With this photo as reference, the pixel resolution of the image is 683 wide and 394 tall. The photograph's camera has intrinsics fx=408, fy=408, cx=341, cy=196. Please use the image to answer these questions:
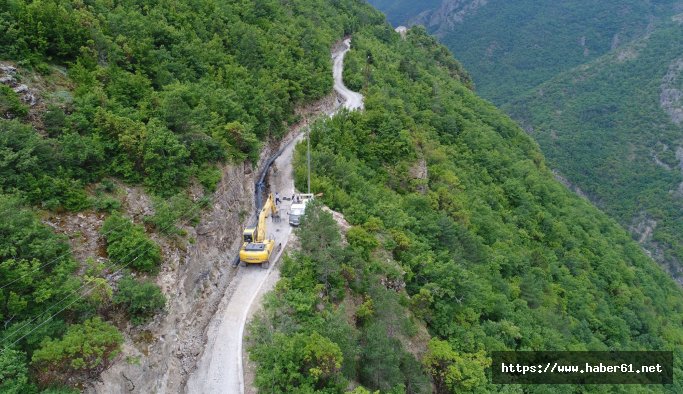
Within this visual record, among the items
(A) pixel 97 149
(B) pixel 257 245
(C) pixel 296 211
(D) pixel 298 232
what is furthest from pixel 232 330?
(A) pixel 97 149

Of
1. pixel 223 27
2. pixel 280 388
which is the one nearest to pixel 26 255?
pixel 280 388

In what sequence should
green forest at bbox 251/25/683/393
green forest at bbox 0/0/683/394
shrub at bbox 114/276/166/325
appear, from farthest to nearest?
green forest at bbox 251/25/683/393
shrub at bbox 114/276/166/325
green forest at bbox 0/0/683/394

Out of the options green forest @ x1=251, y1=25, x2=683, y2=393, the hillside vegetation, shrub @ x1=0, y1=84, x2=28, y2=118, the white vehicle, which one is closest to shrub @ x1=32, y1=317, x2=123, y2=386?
the hillside vegetation

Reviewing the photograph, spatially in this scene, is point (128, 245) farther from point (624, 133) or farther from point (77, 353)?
point (624, 133)

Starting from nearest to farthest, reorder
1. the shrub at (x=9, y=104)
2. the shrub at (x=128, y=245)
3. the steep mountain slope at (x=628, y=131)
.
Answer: the shrub at (x=128, y=245) < the shrub at (x=9, y=104) < the steep mountain slope at (x=628, y=131)

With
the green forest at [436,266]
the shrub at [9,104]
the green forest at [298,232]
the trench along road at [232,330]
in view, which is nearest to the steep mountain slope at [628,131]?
the green forest at [436,266]

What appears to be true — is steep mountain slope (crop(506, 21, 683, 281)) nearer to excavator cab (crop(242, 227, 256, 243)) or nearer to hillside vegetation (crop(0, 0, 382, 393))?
excavator cab (crop(242, 227, 256, 243))

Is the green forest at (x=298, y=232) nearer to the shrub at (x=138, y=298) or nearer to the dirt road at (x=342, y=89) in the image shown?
the shrub at (x=138, y=298)
